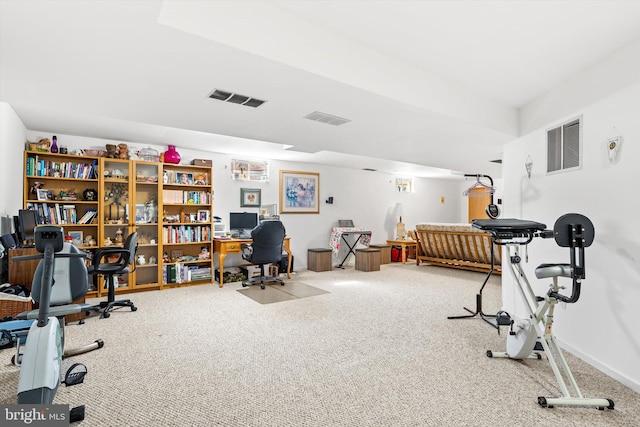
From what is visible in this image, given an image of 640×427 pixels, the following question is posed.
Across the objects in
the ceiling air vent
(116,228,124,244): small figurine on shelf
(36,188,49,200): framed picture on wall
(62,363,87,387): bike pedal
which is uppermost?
the ceiling air vent

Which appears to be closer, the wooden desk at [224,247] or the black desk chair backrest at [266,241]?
the black desk chair backrest at [266,241]

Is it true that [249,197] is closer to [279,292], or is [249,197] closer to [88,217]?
[279,292]

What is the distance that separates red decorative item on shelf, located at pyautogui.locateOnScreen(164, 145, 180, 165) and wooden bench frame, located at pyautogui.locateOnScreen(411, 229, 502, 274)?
5.19 m

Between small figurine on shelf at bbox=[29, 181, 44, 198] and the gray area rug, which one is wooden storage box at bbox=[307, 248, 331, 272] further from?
small figurine on shelf at bbox=[29, 181, 44, 198]

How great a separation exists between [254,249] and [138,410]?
3.34 metres

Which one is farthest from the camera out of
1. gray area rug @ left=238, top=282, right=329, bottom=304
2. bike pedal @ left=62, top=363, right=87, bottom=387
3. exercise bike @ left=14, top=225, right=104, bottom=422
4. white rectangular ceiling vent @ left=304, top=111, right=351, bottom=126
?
gray area rug @ left=238, top=282, right=329, bottom=304

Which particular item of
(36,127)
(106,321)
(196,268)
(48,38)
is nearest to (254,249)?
(196,268)

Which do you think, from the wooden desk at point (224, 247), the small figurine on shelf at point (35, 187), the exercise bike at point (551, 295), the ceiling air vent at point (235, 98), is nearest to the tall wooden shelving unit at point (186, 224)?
the wooden desk at point (224, 247)

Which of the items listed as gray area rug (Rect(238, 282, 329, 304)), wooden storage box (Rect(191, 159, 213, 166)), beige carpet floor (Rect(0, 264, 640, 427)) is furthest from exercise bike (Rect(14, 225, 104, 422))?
wooden storage box (Rect(191, 159, 213, 166))

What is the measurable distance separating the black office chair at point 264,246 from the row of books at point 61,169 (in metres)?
2.45

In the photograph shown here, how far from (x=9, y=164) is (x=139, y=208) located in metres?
1.81

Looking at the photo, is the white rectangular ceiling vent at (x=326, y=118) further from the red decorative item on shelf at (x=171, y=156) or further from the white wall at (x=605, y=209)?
the red decorative item on shelf at (x=171, y=156)

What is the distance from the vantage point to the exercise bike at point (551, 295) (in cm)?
200

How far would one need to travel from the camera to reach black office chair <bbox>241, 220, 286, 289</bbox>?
516 cm
